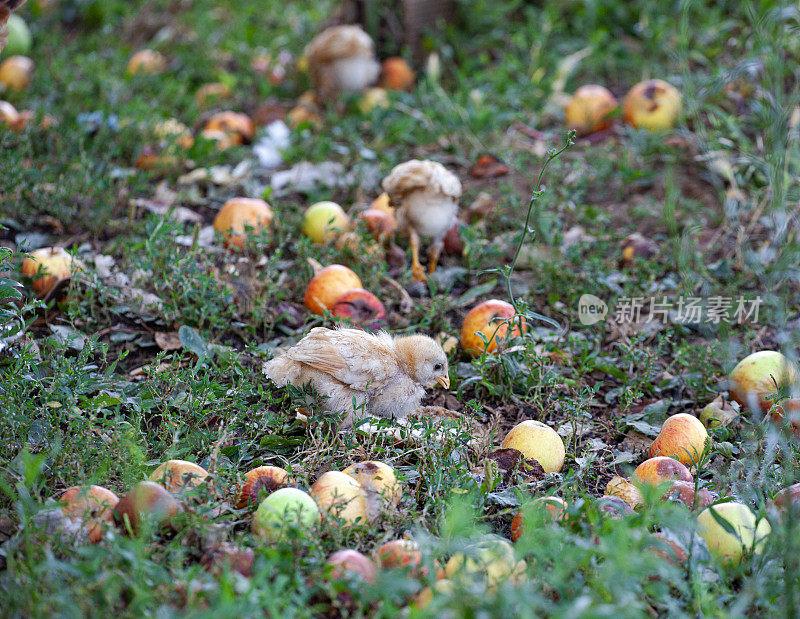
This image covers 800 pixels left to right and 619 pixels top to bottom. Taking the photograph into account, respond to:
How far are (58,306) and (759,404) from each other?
304cm

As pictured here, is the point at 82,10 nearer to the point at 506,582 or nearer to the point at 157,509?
the point at 157,509

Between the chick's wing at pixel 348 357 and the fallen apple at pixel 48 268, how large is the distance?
4.14 feet

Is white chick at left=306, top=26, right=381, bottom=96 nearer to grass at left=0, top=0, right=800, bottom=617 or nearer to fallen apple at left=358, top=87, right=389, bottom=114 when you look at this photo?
fallen apple at left=358, top=87, right=389, bottom=114

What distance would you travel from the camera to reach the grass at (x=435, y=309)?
194 centimetres

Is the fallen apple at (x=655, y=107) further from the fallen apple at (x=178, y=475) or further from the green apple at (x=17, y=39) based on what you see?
the green apple at (x=17, y=39)

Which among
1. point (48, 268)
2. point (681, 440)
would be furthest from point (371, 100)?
point (681, 440)

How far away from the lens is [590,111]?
5.33 meters

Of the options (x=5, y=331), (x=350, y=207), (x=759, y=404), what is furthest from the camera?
(x=350, y=207)

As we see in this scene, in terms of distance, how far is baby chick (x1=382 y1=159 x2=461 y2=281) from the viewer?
3.69 meters

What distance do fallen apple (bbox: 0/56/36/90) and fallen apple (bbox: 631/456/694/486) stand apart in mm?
5237

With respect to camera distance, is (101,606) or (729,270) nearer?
(101,606)

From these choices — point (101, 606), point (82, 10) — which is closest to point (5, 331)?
point (101, 606)

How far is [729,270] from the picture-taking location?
156 inches

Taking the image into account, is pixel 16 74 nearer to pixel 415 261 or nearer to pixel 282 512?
pixel 415 261
